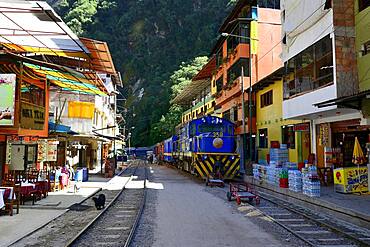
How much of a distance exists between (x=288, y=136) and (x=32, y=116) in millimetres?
14161

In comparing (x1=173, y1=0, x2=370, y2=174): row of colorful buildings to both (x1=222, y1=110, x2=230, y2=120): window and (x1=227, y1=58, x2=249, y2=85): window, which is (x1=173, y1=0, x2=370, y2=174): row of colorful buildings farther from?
(x1=222, y1=110, x2=230, y2=120): window

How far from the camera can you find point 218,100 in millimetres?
35969

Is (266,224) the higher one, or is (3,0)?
(3,0)

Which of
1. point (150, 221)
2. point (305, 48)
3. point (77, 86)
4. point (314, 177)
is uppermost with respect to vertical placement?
point (305, 48)

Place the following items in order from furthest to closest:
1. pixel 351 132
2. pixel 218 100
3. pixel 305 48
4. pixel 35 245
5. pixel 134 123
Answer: pixel 134 123 → pixel 218 100 → pixel 351 132 → pixel 305 48 → pixel 35 245

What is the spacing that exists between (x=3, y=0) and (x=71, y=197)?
7903 millimetres

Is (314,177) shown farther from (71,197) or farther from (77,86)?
(77,86)

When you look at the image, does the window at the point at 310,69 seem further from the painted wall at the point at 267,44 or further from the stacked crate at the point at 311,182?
the painted wall at the point at 267,44

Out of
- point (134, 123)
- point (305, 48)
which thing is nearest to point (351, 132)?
point (305, 48)

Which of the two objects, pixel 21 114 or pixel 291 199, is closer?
pixel 21 114

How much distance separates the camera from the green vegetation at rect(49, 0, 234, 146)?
78688mm

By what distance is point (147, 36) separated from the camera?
88.8 m

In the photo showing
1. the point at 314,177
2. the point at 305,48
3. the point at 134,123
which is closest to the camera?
the point at 314,177

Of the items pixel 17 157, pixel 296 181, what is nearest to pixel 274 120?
pixel 296 181
